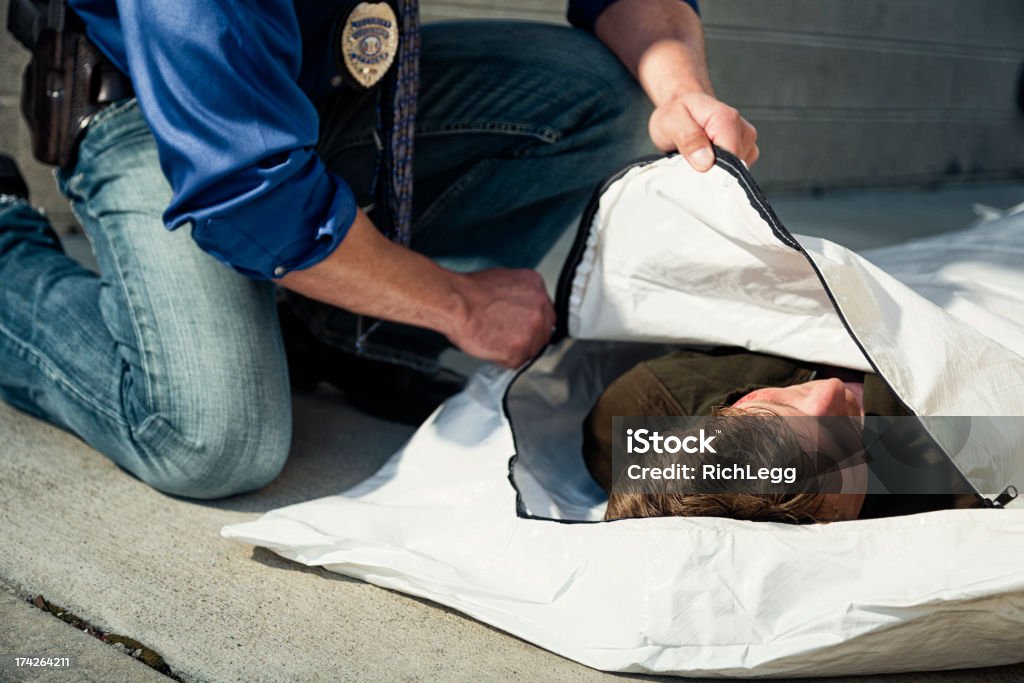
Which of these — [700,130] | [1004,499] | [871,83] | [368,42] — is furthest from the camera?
[871,83]

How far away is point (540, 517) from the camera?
57.6 inches

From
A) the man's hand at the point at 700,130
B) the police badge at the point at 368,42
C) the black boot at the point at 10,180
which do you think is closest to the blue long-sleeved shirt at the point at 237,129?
the police badge at the point at 368,42

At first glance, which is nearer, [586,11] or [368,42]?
[368,42]

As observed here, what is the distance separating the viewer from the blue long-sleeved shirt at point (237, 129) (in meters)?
1.44

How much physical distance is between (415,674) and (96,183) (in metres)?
1.04

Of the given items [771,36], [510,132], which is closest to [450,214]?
[510,132]

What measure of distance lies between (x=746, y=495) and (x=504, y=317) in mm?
586

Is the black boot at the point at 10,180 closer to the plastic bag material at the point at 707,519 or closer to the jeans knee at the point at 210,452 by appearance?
the jeans knee at the point at 210,452

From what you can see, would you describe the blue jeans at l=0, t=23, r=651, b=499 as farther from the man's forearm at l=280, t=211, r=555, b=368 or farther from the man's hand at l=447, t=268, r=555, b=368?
the man's hand at l=447, t=268, r=555, b=368

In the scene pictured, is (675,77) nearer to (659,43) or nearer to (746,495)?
(659,43)

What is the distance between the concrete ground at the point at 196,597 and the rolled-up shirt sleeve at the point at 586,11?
98cm

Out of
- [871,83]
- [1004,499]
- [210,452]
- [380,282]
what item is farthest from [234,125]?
[871,83]

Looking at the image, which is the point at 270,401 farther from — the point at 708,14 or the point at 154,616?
the point at 708,14

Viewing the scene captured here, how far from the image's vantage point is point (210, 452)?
5.50 feet
